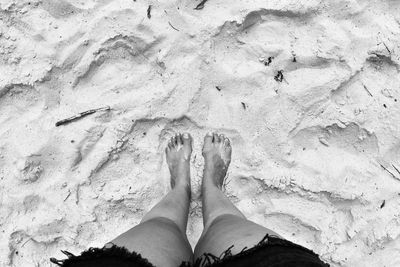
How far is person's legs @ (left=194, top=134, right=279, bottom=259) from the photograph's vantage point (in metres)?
1.36

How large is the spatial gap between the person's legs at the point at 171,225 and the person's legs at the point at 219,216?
8 cm

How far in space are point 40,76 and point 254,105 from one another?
1.00 meters

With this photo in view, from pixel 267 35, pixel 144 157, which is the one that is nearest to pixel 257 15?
pixel 267 35

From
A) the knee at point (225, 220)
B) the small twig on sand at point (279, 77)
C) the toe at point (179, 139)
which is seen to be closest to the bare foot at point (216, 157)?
the toe at point (179, 139)

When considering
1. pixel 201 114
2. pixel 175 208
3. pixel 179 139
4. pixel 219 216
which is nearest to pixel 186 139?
pixel 179 139

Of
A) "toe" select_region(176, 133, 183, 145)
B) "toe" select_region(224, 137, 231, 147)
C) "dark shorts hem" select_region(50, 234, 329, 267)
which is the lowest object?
"toe" select_region(176, 133, 183, 145)

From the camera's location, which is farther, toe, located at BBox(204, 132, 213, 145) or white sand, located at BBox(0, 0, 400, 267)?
toe, located at BBox(204, 132, 213, 145)

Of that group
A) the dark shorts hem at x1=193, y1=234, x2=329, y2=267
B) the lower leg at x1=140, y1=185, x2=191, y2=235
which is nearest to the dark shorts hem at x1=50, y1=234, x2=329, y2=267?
the dark shorts hem at x1=193, y1=234, x2=329, y2=267

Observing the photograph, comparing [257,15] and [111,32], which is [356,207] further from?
[111,32]

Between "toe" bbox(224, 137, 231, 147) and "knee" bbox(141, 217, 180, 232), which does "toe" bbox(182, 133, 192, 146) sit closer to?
"toe" bbox(224, 137, 231, 147)

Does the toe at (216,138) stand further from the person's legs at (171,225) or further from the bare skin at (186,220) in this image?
the person's legs at (171,225)

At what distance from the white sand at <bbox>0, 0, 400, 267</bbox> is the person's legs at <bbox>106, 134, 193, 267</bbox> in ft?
0.24

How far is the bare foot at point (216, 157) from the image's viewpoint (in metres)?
1.89

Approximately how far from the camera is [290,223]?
6.01 feet
